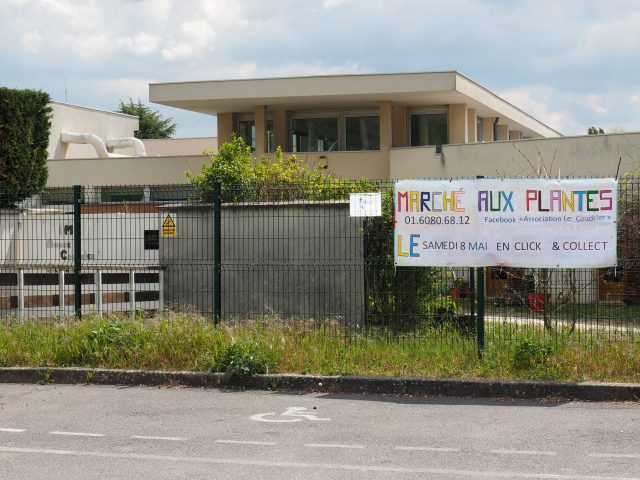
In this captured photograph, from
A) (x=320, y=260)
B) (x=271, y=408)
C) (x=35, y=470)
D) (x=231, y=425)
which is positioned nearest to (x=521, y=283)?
(x=320, y=260)

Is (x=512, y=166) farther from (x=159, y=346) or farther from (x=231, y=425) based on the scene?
(x=231, y=425)

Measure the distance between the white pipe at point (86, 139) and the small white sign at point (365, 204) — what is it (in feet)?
98.4

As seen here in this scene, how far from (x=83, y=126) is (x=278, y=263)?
98.8 ft

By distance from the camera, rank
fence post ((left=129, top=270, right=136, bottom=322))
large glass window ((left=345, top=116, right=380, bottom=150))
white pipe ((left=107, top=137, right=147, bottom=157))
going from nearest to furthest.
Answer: fence post ((left=129, top=270, right=136, bottom=322)) → large glass window ((left=345, top=116, right=380, bottom=150)) → white pipe ((left=107, top=137, right=147, bottom=157))

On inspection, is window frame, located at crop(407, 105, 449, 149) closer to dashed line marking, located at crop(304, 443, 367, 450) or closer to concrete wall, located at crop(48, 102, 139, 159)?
concrete wall, located at crop(48, 102, 139, 159)

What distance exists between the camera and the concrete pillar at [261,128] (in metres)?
34.6

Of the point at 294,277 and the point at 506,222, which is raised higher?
the point at 506,222

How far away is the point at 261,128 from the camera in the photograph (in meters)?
34.5

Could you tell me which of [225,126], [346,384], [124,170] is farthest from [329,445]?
[225,126]

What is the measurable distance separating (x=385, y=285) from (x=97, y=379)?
4.48 meters

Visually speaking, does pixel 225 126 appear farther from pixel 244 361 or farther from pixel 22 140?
→ pixel 244 361

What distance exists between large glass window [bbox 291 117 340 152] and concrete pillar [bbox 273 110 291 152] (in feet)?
0.91

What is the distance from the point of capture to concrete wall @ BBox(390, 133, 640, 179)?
87.2 feet

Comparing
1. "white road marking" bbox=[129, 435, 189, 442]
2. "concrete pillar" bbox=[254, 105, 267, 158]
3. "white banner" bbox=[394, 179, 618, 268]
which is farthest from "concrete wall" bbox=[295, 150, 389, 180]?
"white road marking" bbox=[129, 435, 189, 442]
